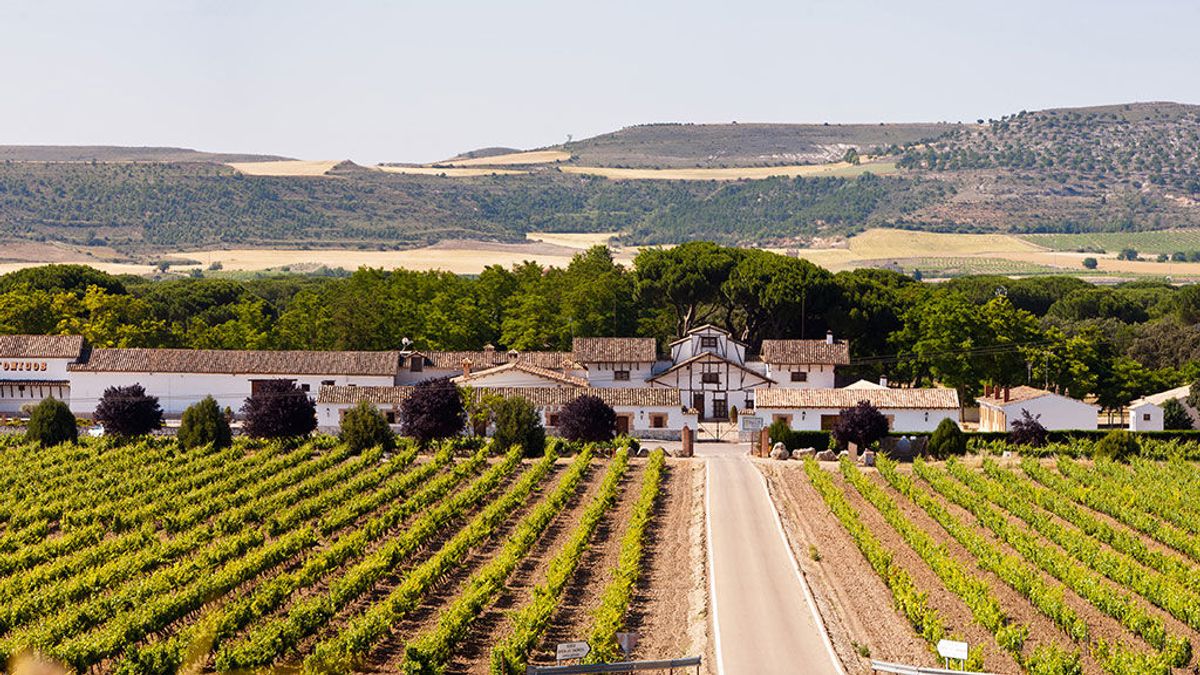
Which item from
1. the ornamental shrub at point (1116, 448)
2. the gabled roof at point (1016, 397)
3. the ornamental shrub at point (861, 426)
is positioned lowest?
the ornamental shrub at point (1116, 448)

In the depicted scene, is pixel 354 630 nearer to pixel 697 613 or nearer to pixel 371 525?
pixel 697 613

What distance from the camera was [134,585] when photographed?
3881cm

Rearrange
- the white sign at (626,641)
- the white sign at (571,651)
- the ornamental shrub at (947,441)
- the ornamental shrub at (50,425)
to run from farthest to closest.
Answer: the ornamental shrub at (50,425)
the ornamental shrub at (947,441)
the white sign at (626,641)
the white sign at (571,651)

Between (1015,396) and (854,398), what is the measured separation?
7.50m

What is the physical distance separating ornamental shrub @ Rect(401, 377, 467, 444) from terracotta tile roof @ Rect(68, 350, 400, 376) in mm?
11783

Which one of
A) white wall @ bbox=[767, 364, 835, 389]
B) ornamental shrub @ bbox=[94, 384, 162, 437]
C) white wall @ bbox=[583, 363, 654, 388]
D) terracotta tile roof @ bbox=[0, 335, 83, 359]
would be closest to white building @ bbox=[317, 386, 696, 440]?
white wall @ bbox=[583, 363, 654, 388]

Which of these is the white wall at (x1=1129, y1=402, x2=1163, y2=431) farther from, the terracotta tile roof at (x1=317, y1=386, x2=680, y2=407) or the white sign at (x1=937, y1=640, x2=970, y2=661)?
the white sign at (x1=937, y1=640, x2=970, y2=661)

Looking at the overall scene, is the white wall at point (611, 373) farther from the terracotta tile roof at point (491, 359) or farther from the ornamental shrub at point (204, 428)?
the ornamental shrub at point (204, 428)

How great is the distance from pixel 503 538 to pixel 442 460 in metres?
16.5

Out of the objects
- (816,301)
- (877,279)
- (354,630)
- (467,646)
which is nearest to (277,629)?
(354,630)

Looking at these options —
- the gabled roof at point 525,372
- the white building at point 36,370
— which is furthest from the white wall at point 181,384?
the gabled roof at point 525,372

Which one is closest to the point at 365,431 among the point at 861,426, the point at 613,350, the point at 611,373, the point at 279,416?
the point at 279,416

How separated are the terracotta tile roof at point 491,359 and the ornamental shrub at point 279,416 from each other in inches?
594

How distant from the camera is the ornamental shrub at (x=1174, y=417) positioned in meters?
80.9
